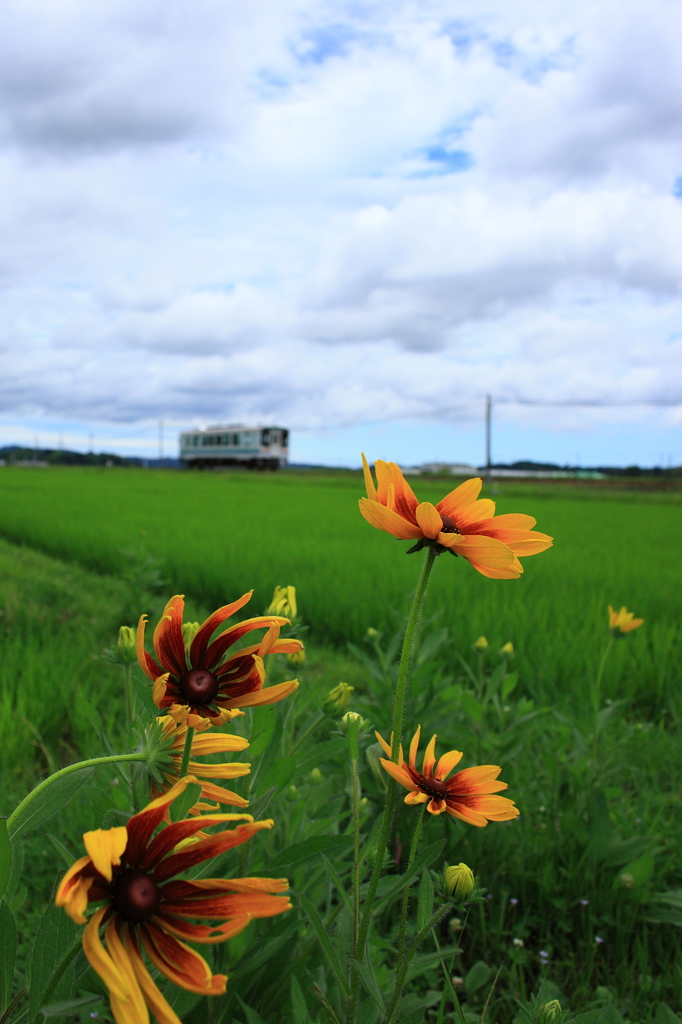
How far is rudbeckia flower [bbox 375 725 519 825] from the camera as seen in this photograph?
1.86 feet

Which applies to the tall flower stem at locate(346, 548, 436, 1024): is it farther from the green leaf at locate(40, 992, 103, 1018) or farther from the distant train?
the distant train

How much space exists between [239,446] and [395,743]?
33.7 m

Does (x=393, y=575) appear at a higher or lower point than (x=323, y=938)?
Result: lower

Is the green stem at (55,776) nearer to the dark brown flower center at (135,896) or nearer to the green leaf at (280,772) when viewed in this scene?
the dark brown flower center at (135,896)

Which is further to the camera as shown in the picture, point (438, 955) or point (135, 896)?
point (438, 955)

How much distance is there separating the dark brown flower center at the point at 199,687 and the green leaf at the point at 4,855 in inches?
5.8

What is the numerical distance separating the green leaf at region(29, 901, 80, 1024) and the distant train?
32294 millimetres

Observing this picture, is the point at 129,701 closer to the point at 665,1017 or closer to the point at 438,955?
the point at 438,955

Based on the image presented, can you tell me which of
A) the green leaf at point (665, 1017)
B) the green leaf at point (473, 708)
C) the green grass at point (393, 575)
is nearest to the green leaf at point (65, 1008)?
the green leaf at point (665, 1017)

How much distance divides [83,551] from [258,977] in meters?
5.71

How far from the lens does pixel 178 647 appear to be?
1.73 ft

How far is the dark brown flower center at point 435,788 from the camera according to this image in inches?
24.1

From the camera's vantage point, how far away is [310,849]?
666mm

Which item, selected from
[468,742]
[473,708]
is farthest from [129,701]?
[468,742]
